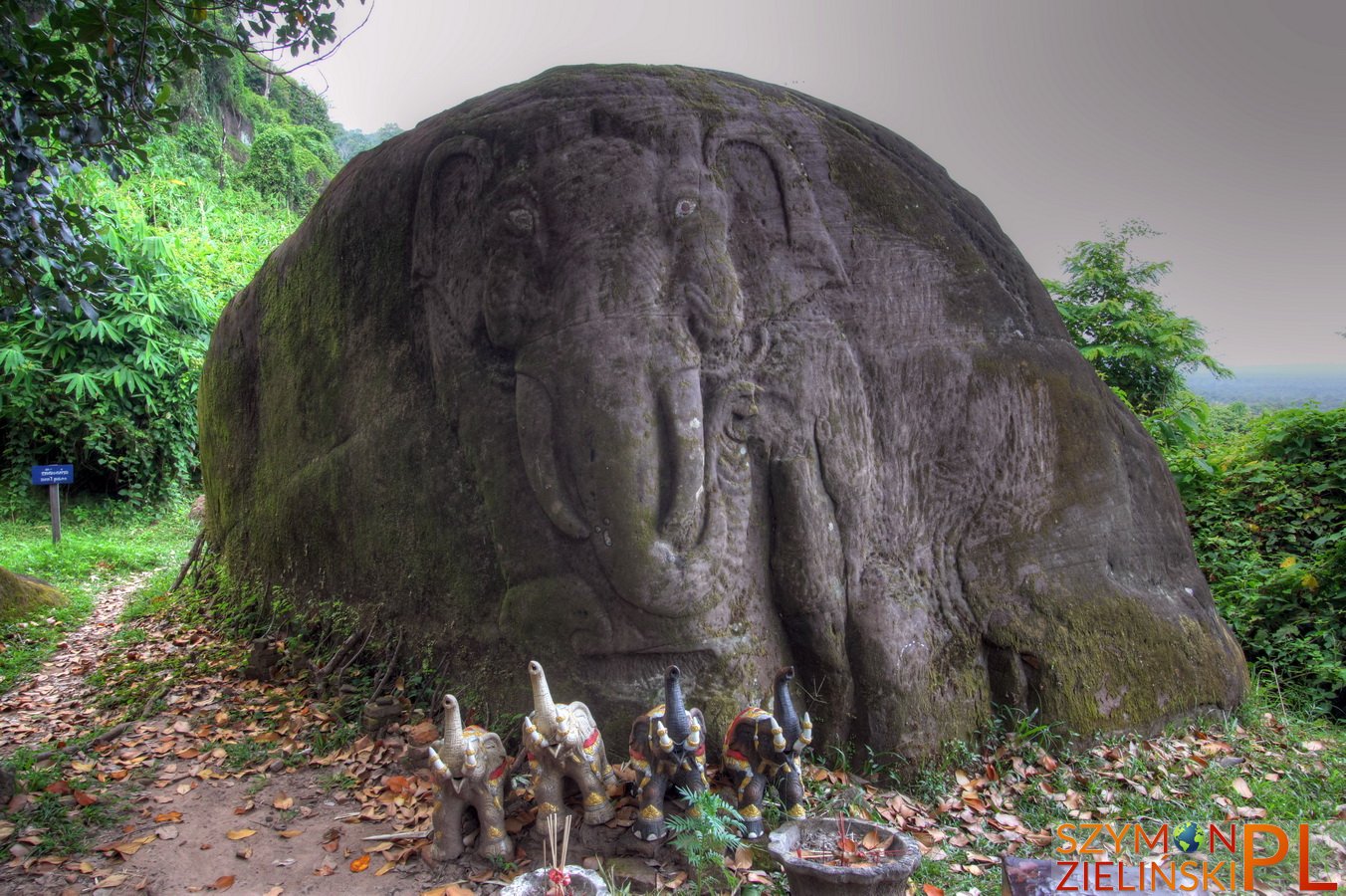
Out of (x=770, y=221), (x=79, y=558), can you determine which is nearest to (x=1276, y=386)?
(x=770, y=221)

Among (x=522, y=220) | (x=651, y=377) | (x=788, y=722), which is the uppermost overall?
(x=522, y=220)

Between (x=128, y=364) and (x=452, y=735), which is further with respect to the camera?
(x=128, y=364)

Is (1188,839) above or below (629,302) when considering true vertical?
below

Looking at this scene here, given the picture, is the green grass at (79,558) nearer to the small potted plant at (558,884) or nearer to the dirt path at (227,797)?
the dirt path at (227,797)

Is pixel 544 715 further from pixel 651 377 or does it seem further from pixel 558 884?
pixel 651 377

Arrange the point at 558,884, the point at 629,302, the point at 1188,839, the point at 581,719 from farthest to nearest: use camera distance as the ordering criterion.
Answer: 1. the point at 629,302
2. the point at 581,719
3. the point at 1188,839
4. the point at 558,884

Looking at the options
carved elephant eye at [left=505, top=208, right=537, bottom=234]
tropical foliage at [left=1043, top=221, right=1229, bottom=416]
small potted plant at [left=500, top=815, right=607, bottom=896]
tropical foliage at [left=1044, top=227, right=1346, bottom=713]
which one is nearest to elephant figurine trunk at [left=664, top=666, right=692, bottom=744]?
small potted plant at [left=500, top=815, right=607, bottom=896]

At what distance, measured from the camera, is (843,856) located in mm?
2926

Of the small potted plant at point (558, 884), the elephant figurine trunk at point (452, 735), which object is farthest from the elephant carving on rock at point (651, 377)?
the small potted plant at point (558, 884)

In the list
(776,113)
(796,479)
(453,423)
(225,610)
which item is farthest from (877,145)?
(225,610)

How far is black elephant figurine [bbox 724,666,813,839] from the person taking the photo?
3.50m

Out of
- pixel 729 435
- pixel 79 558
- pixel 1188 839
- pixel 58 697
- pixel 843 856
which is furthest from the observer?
pixel 79 558

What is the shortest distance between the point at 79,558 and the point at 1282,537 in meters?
12.3

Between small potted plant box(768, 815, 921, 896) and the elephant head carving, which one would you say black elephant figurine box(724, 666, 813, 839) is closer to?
small potted plant box(768, 815, 921, 896)
